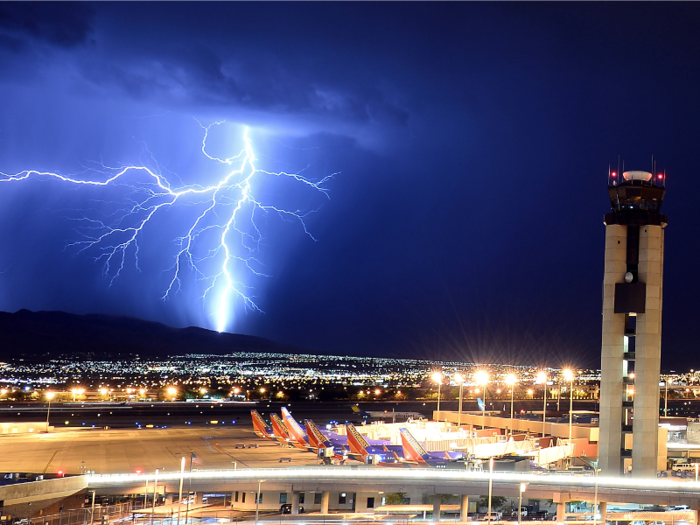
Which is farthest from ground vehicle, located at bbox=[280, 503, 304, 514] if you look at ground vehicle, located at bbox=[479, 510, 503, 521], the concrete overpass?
ground vehicle, located at bbox=[479, 510, 503, 521]

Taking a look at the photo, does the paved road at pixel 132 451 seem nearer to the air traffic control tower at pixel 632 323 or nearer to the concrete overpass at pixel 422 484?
the concrete overpass at pixel 422 484

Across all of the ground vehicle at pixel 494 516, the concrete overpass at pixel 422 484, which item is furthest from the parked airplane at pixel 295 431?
the ground vehicle at pixel 494 516

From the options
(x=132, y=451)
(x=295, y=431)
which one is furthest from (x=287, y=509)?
(x=132, y=451)

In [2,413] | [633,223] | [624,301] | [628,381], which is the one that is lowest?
[2,413]

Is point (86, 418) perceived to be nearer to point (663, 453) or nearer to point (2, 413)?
point (2, 413)

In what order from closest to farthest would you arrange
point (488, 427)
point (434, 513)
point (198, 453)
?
point (434, 513) → point (198, 453) → point (488, 427)

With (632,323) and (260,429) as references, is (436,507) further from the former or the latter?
(260,429)

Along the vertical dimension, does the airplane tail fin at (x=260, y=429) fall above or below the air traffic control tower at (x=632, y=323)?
below

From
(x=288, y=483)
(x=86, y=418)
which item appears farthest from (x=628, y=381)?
(x=86, y=418)

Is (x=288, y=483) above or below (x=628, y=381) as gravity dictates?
below
